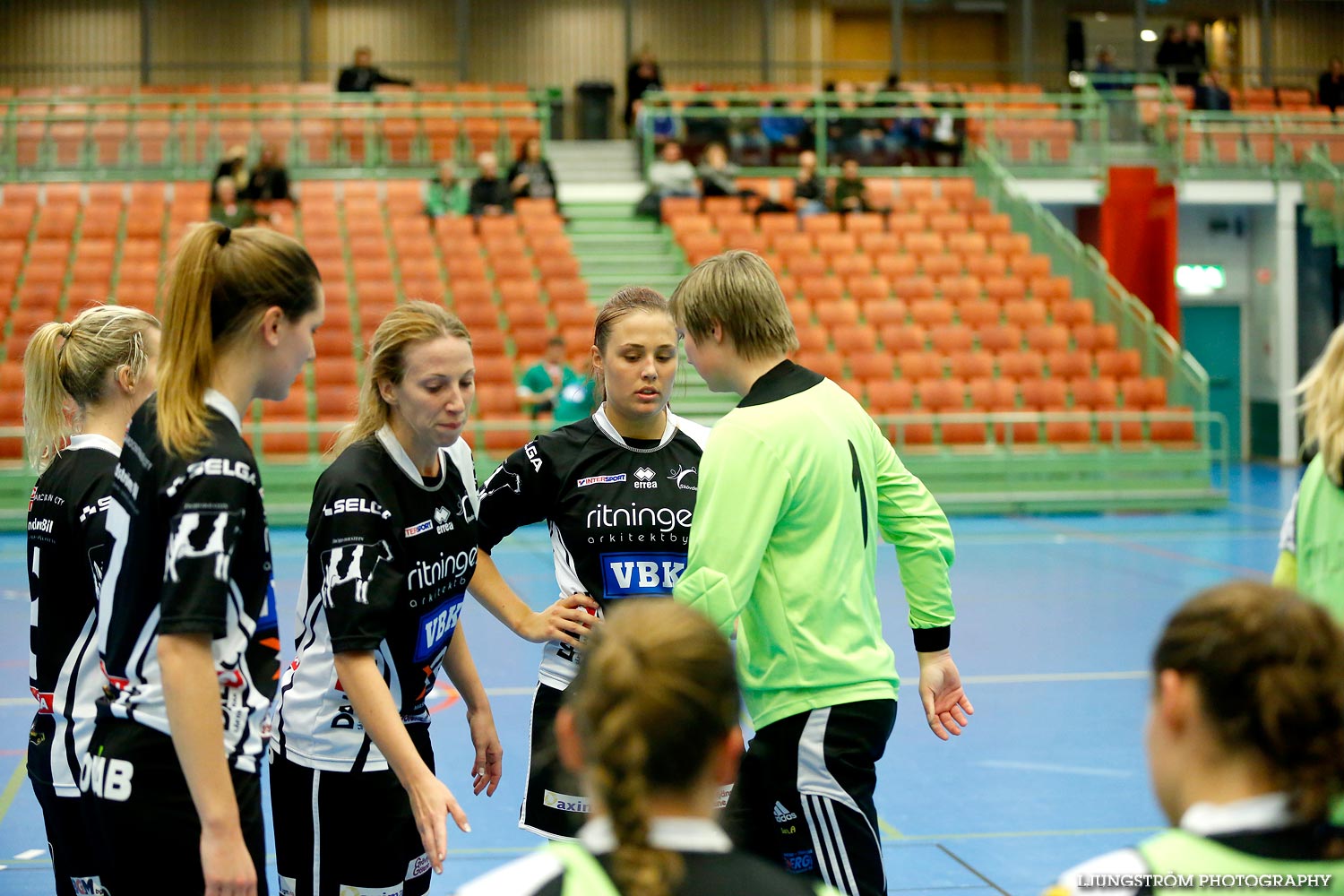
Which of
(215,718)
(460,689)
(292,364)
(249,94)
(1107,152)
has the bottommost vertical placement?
(460,689)

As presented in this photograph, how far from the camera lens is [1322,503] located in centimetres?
225

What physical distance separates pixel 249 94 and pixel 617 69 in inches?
258

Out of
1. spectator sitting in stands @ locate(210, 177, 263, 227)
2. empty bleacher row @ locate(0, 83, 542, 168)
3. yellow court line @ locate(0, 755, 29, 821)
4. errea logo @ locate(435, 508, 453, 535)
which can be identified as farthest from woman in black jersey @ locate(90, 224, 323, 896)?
empty bleacher row @ locate(0, 83, 542, 168)

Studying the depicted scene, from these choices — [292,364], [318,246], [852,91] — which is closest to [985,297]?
[852,91]

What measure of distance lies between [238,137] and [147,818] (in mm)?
17588

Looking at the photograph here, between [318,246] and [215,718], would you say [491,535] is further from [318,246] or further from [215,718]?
[318,246]

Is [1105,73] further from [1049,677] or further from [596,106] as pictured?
[1049,677]

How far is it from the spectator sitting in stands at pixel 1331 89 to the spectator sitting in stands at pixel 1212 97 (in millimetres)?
2015

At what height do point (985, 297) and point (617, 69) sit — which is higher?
point (617, 69)

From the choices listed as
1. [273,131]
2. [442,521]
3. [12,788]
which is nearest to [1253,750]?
[442,521]

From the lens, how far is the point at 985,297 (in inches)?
644

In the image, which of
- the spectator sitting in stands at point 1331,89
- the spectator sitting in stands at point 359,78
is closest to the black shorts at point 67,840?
the spectator sitting in stands at point 359,78

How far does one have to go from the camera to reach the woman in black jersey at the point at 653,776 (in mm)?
1380

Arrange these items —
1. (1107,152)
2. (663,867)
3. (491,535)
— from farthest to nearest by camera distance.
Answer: (1107,152) < (491,535) < (663,867)
